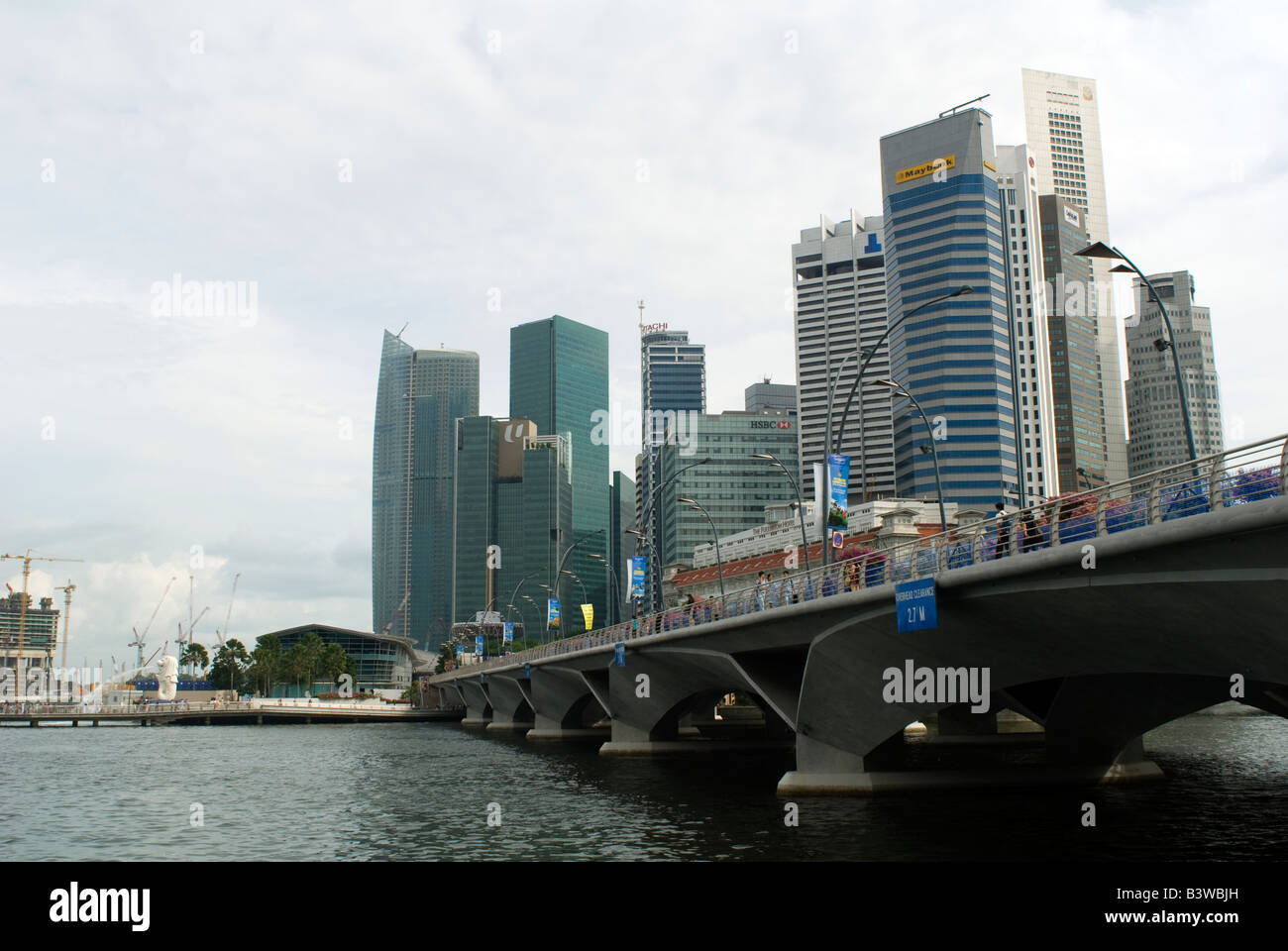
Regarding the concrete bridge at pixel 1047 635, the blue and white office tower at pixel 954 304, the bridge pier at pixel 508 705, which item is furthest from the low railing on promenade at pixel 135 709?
the blue and white office tower at pixel 954 304

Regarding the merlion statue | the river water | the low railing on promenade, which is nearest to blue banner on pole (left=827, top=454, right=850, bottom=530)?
the river water

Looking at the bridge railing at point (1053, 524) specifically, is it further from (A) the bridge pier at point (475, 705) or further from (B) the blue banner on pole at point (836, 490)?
(A) the bridge pier at point (475, 705)

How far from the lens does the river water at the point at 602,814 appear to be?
2528cm

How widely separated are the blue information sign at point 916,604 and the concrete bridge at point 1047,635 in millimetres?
405

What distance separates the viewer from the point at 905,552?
97.7 ft

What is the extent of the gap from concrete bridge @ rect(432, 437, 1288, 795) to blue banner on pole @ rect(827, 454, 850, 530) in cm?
144

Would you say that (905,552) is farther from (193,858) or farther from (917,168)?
(917,168)

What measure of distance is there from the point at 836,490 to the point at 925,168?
175 m

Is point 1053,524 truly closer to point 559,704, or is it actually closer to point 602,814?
point 602,814

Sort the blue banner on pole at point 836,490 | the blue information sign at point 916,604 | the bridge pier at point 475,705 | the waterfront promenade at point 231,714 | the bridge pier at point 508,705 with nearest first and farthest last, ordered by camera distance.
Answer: the blue information sign at point 916,604
the blue banner on pole at point 836,490
the bridge pier at point 508,705
the bridge pier at point 475,705
the waterfront promenade at point 231,714

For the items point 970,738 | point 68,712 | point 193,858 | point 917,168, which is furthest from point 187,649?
point 193,858

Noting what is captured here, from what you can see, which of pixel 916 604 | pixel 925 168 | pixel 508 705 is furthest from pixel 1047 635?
pixel 925 168
